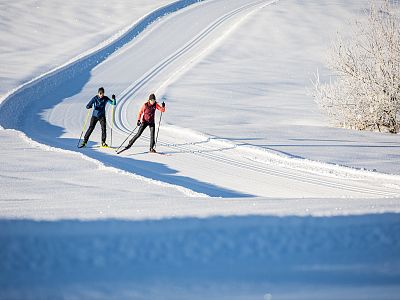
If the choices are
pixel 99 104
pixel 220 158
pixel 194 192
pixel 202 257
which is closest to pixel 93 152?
pixel 99 104

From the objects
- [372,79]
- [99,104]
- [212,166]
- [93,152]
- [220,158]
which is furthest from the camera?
[372,79]

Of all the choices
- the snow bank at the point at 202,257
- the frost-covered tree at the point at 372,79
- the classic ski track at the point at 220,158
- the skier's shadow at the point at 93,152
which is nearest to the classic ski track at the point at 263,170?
the classic ski track at the point at 220,158

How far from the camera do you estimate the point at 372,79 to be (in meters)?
21.5

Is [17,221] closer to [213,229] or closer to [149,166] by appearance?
[213,229]

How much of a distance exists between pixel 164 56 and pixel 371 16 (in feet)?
79.8

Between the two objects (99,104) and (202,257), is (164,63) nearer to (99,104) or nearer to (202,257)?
Result: (99,104)

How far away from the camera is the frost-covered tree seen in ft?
69.8

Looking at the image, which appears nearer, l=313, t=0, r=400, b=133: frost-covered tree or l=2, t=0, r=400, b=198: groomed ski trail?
l=2, t=0, r=400, b=198: groomed ski trail

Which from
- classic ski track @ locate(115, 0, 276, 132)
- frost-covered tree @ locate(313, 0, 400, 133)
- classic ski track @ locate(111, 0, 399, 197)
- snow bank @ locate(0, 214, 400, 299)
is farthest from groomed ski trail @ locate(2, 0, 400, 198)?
frost-covered tree @ locate(313, 0, 400, 133)

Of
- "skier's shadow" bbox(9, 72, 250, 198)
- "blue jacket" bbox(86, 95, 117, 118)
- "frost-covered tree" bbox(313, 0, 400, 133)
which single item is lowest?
"skier's shadow" bbox(9, 72, 250, 198)

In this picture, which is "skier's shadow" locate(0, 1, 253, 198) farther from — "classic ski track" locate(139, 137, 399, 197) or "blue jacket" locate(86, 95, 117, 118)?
"classic ski track" locate(139, 137, 399, 197)

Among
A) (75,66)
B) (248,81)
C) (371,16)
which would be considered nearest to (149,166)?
(371,16)

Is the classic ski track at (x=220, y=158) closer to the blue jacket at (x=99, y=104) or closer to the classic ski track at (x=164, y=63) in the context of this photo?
the classic ski track at (x=164, y=63)

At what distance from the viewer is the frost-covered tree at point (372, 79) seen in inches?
837
